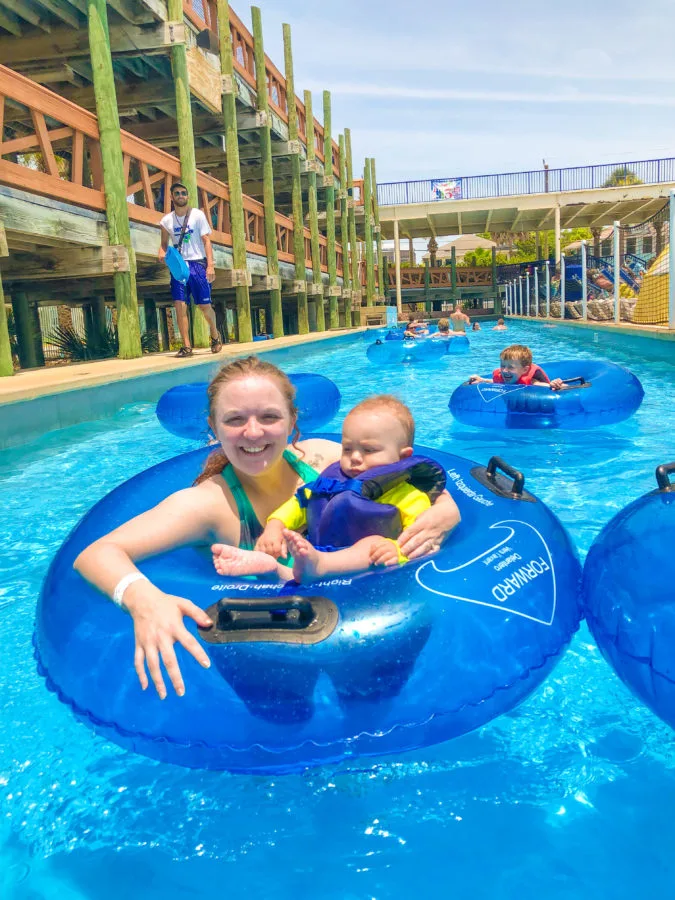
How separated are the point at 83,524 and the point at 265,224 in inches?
486

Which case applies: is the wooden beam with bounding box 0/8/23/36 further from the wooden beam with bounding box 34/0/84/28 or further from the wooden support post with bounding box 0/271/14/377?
the wooden support post with bounding box 0/271/14/377

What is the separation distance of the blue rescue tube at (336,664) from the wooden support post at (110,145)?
21.4 ft

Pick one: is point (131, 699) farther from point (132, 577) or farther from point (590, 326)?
point (590, 326)

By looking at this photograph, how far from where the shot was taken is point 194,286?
7.75 m

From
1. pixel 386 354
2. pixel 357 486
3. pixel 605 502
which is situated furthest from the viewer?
pixel 386 354

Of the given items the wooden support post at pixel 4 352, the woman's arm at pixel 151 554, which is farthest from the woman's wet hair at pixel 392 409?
the wooden support post at pixel 4 352

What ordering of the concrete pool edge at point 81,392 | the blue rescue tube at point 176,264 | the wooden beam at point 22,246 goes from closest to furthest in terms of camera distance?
the concrete pool edge at point 81,392
the wooden beam at point 22,246
the blue rescue tube at point 176,264

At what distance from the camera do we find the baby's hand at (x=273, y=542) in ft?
5.97

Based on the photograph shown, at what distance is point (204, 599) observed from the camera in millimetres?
1536

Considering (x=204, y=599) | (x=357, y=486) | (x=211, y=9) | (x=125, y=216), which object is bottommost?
(x=204, y=599)

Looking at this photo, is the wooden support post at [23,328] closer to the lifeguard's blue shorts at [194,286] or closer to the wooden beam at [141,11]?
the lifeguard's blue shorts at [194,286]

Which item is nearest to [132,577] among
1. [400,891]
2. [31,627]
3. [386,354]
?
[400,891]

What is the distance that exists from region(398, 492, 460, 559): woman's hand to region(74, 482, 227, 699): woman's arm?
1.62ft

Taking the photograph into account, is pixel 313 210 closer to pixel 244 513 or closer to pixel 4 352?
pixel 4 352
